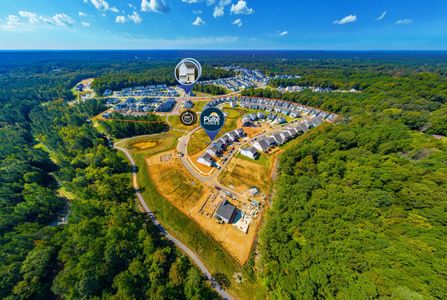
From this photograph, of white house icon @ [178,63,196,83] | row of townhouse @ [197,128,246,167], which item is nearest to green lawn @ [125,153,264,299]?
row of townhouse @ [197,128,246,167]

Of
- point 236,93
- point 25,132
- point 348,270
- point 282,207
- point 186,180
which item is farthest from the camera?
point 236,93

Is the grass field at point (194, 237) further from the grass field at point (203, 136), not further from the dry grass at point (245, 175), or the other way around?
the grass field at point (203, 136)

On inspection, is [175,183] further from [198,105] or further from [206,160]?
[198,105]

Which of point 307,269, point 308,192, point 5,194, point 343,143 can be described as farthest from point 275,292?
point 5,194

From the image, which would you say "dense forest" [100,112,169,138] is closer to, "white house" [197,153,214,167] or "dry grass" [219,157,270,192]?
"white house" [197,153,214,167]

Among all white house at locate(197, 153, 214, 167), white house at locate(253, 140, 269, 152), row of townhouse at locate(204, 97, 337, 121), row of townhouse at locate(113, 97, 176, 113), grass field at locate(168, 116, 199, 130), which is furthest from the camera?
row of townhouse at locate(113, 97, 176, 113)

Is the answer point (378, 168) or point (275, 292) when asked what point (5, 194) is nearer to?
point (275, 292)
